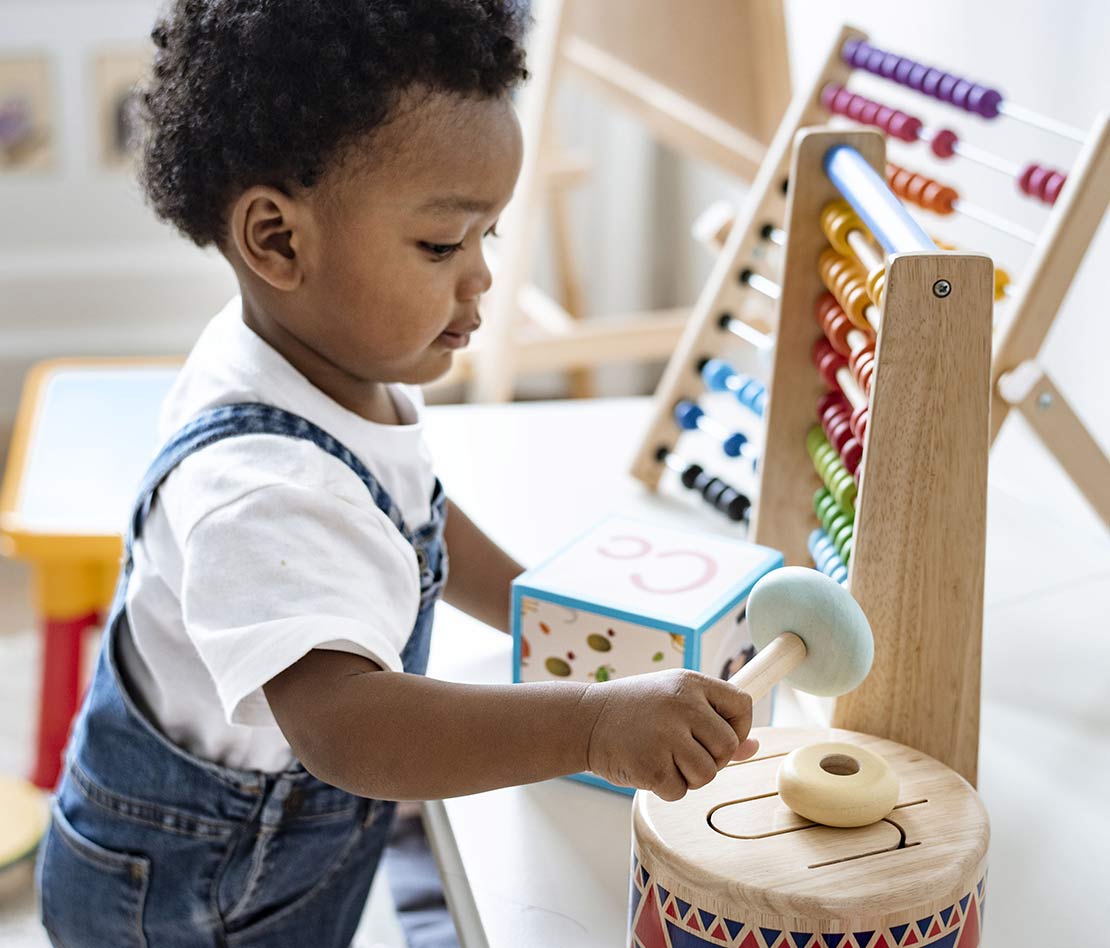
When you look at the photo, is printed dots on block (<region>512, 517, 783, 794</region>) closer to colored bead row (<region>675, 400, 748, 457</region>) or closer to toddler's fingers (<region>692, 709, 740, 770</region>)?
toddler's fingers (<region>692, 709, 740, 770</region>)

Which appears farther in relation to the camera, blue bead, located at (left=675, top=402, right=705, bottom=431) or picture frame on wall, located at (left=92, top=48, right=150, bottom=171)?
picture frame on wall, located at (left=92, top=48, right=150, bottom=171)

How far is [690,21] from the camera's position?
1.59 metres

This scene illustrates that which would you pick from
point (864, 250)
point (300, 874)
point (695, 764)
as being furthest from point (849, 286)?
point (300, 874)

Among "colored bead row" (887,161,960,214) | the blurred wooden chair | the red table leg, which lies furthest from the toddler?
the blurred wooden chair

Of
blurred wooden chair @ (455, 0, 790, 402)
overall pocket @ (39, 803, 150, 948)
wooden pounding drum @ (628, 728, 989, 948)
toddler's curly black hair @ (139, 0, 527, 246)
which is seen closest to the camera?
wooden pounding drum @ (628, 728, 989, 948)

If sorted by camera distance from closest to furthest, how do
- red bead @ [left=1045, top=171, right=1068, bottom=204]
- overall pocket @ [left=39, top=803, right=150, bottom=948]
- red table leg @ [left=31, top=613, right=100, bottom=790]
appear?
overall pocket @ [left=39, top=803, right=150, bottom=948], red bead @ [left=1045, top=171, right=1068, bottom=204], red table leg @ [left=31, top=613, right=100, bottom=790]

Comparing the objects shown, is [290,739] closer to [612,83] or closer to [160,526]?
[160,526]

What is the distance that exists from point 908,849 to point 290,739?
0.85 feet

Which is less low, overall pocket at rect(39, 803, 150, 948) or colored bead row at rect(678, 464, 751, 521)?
colored bead row at rect(678, 464, 751, 521)

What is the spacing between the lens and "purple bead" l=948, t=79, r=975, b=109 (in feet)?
3.35

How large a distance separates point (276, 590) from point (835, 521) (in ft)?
1.11

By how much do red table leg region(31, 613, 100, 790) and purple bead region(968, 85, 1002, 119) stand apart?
99 cm

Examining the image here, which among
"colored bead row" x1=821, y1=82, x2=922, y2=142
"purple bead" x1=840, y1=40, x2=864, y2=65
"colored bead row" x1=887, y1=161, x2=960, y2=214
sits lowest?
"colored bead row" x1=887, y1=161, x2=960, y2=214

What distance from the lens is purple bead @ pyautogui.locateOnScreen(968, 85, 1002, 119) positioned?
1009 millimetres
